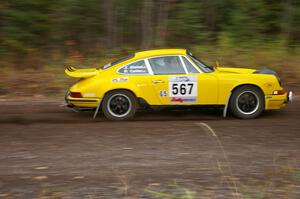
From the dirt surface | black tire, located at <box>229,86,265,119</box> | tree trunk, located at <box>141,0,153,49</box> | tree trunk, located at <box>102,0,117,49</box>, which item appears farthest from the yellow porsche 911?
tree trunk, located at <box>102,0,117,49</box>

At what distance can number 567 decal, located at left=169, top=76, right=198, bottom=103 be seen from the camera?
951cm

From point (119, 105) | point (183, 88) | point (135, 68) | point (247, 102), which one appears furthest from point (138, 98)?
point (247, 102)

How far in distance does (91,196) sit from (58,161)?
1679 mm

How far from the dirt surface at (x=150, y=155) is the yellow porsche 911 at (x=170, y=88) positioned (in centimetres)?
34

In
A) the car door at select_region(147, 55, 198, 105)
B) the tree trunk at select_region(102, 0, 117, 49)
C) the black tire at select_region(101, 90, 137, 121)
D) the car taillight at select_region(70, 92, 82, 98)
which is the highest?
the tree trunk at select_region(102, 0, 117, 49)

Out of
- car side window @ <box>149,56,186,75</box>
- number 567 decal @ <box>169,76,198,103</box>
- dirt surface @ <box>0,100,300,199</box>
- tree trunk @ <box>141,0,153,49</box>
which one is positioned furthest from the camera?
tree trunk @ <box>141,0,153,49</box>

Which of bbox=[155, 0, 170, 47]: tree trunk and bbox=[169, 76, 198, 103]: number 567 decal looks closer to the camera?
bbox=[169, 76, 198, 103]: number 567 decal

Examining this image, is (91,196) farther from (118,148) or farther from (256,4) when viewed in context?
(256,4)

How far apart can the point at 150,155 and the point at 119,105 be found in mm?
2618

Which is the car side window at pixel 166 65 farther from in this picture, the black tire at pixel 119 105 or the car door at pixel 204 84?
the black tire at pixel 119 105

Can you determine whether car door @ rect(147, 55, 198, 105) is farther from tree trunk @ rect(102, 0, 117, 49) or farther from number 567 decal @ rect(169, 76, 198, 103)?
tree trunk @ rect(102, 0, 117, 49)

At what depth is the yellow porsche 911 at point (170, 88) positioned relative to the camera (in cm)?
955

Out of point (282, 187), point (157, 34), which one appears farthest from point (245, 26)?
point (282, 187)

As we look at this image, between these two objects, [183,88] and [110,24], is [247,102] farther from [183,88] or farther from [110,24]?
[110,24]
